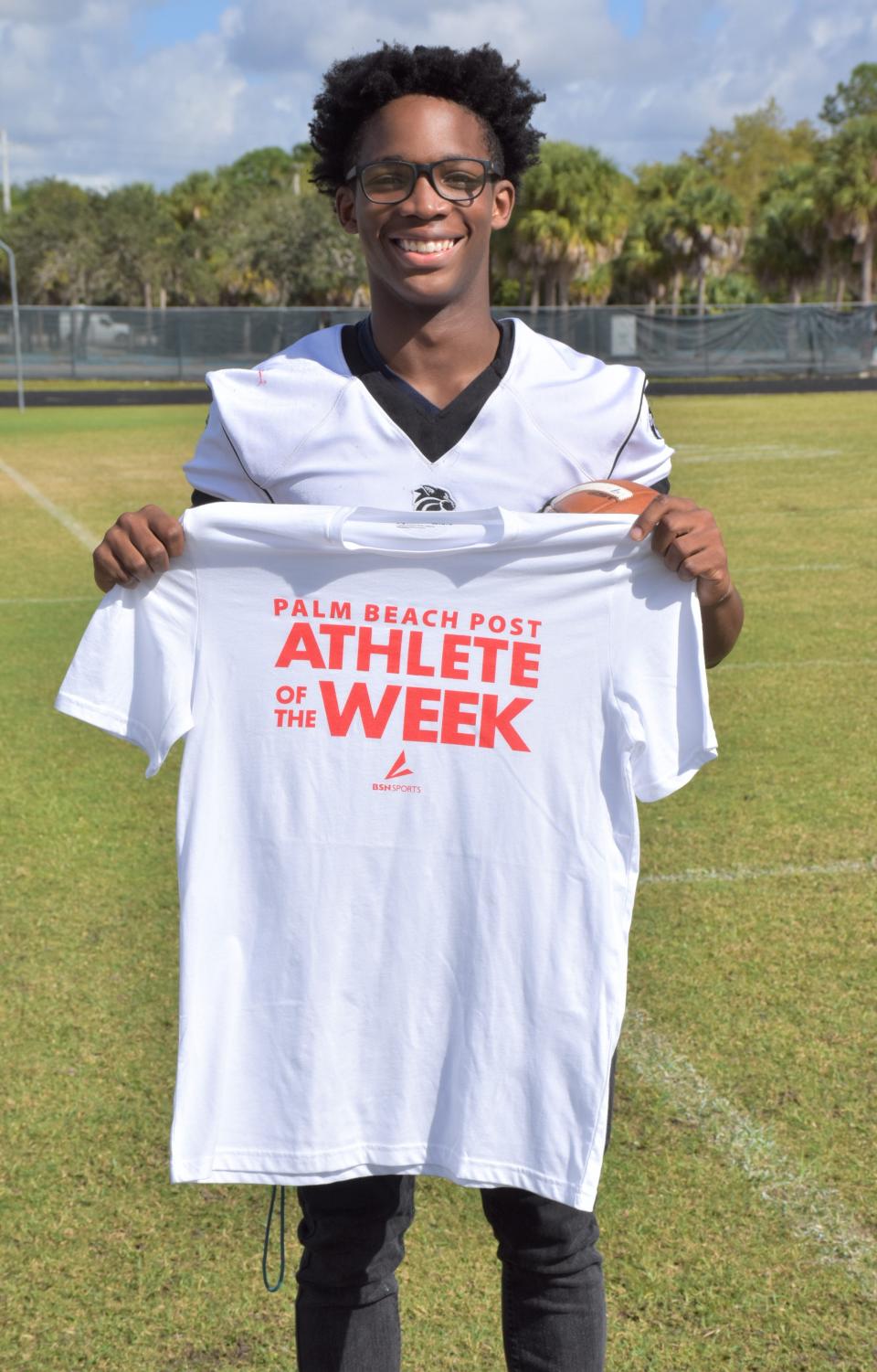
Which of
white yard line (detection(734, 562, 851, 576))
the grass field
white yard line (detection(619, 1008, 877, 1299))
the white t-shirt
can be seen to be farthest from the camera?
white yard line (detection(734, 562, 851, 576))

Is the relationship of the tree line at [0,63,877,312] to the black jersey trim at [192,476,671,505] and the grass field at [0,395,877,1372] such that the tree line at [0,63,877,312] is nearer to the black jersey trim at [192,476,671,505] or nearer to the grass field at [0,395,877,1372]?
the grass field at [0,395,877,1372]

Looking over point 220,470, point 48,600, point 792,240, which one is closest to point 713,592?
point 220,470

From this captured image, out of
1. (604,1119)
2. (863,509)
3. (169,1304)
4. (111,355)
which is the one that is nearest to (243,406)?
(604,1119)

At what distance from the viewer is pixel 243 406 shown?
7.63 ft

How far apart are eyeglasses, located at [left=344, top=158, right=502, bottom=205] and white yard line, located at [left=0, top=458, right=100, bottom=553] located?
32.2 feet

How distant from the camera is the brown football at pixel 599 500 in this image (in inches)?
89.6

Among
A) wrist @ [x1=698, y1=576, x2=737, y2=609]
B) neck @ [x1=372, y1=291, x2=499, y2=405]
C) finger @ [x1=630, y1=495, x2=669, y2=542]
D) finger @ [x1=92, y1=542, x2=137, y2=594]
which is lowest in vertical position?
wrist @ [x1=698, y1=576, x2=737, y2=609]

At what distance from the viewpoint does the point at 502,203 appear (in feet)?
8.11

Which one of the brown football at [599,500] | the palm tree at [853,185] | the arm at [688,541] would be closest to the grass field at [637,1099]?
the arm at [688,541]

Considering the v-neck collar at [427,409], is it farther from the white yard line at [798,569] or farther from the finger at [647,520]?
the white yard line at [798,569]

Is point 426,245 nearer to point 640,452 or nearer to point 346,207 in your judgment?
point 346,207

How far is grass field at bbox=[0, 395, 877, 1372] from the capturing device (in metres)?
2.79

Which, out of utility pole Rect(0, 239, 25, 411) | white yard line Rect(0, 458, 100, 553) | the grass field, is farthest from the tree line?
the grass field

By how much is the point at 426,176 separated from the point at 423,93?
0.16 meters
